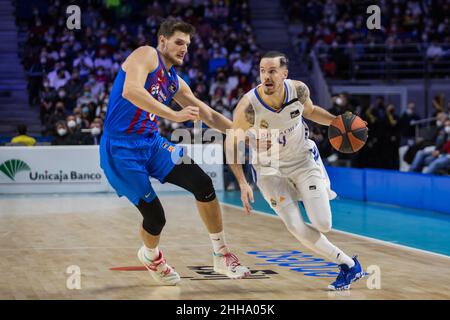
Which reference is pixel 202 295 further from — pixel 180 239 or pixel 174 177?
pixel 180 239

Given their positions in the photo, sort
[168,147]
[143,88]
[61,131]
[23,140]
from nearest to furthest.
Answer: [143,88] → [168,147] → [23,140] → [61,131]

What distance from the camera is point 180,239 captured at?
512 inches

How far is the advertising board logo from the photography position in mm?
20922

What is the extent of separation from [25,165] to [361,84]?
10.8 meters

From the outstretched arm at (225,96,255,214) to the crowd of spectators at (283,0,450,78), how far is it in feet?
60.6

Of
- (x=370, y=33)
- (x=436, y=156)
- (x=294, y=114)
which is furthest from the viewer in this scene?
(x=370, y=33)

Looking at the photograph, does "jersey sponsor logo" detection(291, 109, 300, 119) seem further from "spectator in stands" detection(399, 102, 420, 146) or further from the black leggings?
"spectator in stands" detection(399, 102, 420, 146)

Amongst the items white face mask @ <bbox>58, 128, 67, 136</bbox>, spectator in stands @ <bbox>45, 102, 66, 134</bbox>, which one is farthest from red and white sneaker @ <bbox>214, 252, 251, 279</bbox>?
spectator in stands @ <bbox>45, 102, 66, 134</bbox>

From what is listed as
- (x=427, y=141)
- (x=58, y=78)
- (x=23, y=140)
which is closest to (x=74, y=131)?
(x=23, y=140)

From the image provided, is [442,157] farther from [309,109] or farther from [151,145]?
[151,145]

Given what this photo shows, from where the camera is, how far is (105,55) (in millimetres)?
26797

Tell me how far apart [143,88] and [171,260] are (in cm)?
325

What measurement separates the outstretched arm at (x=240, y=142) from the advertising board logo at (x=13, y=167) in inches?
512
